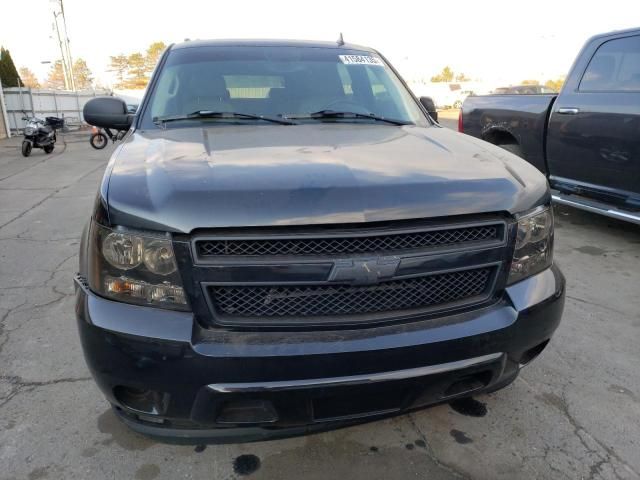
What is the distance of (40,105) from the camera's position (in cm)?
2219

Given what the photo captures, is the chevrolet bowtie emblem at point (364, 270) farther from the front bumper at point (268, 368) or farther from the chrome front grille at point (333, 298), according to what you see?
the front bumper at point (268, 368)

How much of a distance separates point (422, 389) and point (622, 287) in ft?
9.91

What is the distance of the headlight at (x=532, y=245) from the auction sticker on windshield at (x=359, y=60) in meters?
1.84

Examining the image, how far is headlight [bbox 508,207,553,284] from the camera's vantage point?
6.11 ft

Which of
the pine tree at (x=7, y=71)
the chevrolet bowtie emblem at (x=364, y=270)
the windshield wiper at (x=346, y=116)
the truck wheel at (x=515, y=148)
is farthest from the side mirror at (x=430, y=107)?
the pine tree at (x=7, y=71)

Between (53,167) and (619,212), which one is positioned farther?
(53,167)

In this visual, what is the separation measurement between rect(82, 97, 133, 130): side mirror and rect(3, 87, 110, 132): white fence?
17.3 meters

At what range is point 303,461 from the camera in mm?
2111

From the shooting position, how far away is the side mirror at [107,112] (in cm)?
312

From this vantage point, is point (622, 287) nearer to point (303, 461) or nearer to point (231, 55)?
point (303, 461)

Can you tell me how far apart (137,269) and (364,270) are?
2.51 feet

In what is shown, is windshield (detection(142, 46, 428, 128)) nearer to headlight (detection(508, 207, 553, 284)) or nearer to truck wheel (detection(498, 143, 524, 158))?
headlight (detection(508, 207, 553, 284))

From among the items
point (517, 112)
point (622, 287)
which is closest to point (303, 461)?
point (622, 287)

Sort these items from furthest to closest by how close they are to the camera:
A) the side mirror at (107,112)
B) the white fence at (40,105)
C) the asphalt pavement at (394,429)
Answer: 1. the white fence at (40,105)
2. the side mirror at (107,112)
3. the asphalt pavement at (394,429)
